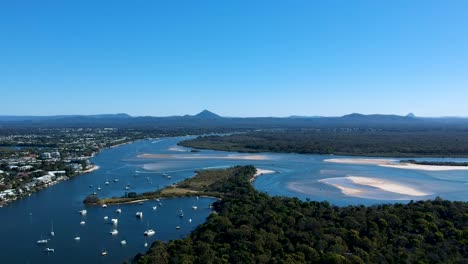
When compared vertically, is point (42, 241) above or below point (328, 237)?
below

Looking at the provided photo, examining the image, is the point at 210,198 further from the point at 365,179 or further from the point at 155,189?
the point at 365,179

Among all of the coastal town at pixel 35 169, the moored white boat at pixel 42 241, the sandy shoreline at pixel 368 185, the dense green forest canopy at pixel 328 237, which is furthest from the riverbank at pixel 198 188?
the dense green forest canopy at pixel 328 237

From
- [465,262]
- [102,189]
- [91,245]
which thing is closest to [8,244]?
[91,245]

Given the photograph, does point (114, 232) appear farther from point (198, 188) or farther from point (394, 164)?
point (394, 164)

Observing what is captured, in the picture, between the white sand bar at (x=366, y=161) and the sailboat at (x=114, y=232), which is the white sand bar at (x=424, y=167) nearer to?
the white sand bar at (x=366, y=161)

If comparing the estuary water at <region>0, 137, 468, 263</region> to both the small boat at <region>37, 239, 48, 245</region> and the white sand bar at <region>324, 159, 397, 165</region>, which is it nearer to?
the small boat at <region>37, 239, 48, 245</region>

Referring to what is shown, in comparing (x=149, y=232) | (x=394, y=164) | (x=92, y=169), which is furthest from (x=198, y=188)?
(x=394, y=164)

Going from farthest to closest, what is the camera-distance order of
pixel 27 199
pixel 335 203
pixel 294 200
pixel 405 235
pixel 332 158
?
pixel 332 158 → pixel 27 199 → pixel 335 203 → pixel 294 200 → pixel 405 235

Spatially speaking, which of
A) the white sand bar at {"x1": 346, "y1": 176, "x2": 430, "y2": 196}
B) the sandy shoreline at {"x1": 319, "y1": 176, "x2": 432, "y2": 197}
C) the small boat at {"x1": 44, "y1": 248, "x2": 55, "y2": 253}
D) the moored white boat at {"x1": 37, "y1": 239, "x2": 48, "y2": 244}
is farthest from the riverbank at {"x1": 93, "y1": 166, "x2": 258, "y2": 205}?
the white sand bar at {"x1": 346, "y1": 176, "x2": 430, "y2": 196}
